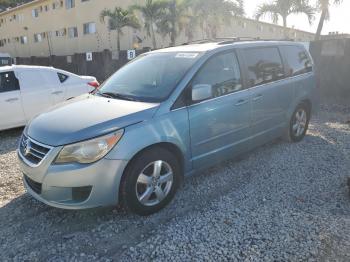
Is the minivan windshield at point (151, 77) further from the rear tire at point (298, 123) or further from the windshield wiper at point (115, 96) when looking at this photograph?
the rear tire at point (298, 123)

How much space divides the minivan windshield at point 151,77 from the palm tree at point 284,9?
13980mm

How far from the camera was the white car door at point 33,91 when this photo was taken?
23.8 ft

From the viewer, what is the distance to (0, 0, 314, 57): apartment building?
22.2 metres

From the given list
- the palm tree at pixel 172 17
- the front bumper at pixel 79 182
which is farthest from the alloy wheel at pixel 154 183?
the palm tree at pixel 172 17

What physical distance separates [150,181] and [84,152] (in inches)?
30.2

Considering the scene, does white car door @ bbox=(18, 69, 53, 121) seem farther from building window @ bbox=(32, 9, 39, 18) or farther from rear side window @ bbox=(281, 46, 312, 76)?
building window @ bbox=(32, 9, 39, 18)

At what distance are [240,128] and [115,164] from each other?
1.92 metres

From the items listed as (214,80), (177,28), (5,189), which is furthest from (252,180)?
(177,28)

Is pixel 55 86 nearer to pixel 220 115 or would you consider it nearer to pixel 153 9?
pixel 220 115

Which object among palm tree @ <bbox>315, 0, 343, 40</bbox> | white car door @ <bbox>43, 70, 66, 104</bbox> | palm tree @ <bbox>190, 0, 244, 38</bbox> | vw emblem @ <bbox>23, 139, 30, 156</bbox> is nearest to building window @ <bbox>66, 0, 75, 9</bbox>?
palm tree @ <bbox>190, 0, 244, 38</bbox>

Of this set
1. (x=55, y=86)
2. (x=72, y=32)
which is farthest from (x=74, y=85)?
(x=72, y=32)

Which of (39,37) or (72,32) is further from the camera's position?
(39,37)

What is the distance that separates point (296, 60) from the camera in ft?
18.4

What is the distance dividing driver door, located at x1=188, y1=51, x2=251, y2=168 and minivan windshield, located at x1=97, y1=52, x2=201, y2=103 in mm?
260
